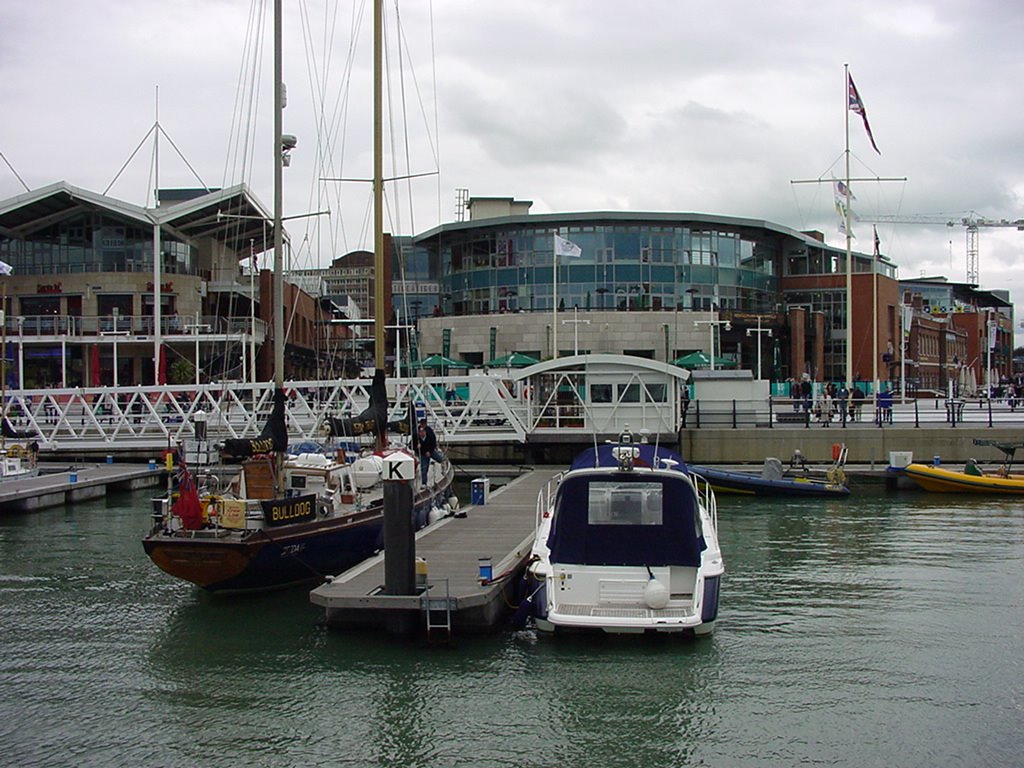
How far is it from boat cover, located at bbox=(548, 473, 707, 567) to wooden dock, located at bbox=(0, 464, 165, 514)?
1934cm

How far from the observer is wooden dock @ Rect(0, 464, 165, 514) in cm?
2981

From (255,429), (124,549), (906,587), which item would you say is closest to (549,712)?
(906,587)

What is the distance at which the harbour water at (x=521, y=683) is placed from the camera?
11.5m

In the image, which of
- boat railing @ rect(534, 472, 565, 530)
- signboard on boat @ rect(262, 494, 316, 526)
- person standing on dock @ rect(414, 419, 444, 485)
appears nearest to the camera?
signboard on boat @ rect(262, 494, 316, 526)

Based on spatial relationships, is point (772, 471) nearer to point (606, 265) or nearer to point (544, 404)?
point (544, 404)

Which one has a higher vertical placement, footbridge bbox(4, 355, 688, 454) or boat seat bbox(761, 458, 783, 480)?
footbridge bbox(4, 355, 688, 454)

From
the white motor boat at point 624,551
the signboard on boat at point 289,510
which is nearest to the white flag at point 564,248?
the signboard on boat at point 289,510

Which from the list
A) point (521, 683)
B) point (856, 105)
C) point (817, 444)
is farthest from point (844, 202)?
point (521, 683)

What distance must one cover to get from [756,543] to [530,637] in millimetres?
10157

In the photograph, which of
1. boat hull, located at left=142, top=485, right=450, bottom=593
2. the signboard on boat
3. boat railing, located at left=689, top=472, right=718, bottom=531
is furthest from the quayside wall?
the signboard on boat

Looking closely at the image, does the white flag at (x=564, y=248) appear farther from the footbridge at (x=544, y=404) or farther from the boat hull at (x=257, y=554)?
the boat hull at (x=257, y=554)

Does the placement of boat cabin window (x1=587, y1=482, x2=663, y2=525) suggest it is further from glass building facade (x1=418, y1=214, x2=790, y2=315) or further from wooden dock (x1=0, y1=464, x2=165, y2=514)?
glass building facade (x1=418, y1=214, x2=790, y2=315)

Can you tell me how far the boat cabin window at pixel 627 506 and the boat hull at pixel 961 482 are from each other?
1986 centimetres

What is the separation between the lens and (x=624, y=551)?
627 inches
